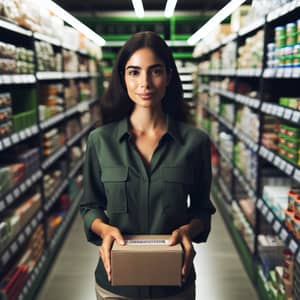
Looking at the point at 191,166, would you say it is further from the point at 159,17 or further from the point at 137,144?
the point at 159,17

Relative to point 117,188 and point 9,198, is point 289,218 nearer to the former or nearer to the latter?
point 117,188

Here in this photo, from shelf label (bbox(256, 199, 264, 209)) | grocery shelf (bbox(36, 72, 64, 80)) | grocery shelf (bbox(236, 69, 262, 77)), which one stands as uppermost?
grocery shelf (bbox(36, 72, 64, 80))

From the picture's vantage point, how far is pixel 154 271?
54.0 inches

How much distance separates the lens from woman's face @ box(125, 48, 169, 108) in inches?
60.3

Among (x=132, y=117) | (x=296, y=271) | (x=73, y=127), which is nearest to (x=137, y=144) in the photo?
(x=132, y=117)

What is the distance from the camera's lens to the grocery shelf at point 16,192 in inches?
110

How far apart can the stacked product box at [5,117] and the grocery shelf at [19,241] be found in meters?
0.77

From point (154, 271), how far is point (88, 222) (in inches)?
15.3

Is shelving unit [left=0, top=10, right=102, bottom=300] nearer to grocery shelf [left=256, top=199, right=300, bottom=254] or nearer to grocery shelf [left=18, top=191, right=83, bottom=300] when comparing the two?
grocery shelf [left=18, top=191, right=83, bottom=300]

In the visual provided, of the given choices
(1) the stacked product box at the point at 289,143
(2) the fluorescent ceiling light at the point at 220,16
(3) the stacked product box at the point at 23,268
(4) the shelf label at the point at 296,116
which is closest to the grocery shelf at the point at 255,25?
(2) the fluorescent ceiling light at the point at 220,16

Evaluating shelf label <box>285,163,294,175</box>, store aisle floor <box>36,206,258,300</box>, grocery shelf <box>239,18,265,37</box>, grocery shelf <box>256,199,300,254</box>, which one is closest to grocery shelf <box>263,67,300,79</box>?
grocery shelf <box>239,18,265,37</box>

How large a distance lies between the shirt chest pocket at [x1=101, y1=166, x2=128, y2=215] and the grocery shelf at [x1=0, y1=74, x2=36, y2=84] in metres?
1.48

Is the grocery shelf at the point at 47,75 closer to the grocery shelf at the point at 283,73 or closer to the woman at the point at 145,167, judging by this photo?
the grocery shelf at the point at 283,73

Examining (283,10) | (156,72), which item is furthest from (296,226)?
(156,72)
